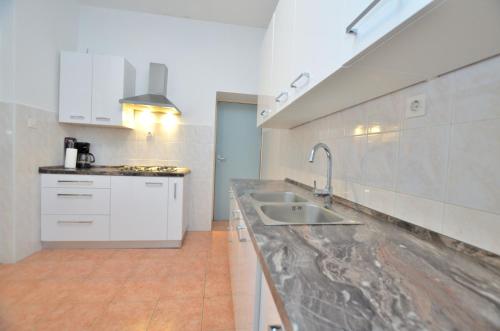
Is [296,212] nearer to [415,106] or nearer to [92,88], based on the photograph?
[415,106]

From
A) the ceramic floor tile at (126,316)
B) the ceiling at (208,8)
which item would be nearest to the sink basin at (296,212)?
the ceramic floor tile at (126,316)

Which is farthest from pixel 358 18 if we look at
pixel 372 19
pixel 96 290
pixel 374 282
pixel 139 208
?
pixel 139 208

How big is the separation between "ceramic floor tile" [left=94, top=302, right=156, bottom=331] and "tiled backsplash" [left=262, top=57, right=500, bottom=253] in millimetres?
1441

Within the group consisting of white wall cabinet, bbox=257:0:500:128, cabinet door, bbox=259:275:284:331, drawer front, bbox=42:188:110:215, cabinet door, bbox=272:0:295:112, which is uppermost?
cabinet door, bbox=272:0:295:112

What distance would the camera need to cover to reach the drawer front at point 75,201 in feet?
7.47

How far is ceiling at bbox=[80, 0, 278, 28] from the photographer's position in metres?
2.58

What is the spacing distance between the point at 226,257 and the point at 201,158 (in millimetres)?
1337

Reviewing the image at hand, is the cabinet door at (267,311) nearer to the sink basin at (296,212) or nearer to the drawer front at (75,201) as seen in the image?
the sink basin at (296,212)

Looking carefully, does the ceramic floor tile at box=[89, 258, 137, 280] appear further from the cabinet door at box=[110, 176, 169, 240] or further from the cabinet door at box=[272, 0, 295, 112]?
the cabinet door at box=[272, 0, 295, 112]

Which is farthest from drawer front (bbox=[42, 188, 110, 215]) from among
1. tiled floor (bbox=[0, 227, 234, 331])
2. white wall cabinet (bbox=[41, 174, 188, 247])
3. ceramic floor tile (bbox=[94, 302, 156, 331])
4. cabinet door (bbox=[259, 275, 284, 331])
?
cabinet door (bbox=[259, 275, 284, 331])

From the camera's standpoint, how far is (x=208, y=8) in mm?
2693

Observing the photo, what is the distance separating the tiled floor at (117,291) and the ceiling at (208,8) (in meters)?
2.77

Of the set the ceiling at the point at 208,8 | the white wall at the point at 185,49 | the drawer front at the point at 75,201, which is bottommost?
the drawer front at the point at 75,201

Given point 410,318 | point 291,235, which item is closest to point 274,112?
point 291,235
